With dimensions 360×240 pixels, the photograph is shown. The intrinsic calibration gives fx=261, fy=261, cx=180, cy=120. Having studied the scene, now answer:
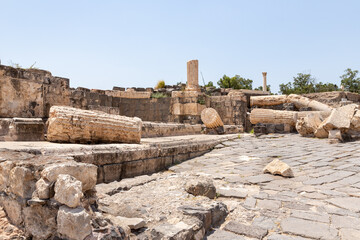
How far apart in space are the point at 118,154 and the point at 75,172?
2.06 meters

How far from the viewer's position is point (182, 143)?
600 centimetres

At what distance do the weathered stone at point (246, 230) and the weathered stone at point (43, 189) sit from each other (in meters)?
1.68

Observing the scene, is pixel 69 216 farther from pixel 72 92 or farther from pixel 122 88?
pixel 122 88

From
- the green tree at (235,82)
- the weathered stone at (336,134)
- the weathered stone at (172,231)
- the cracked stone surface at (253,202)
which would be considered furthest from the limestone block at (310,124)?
the green tree at (235,82)

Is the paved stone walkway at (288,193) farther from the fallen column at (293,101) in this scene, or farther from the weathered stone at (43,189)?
the fallen column at (293,101)

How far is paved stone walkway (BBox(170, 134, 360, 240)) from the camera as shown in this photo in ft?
8.24

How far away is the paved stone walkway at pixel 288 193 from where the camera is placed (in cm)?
251

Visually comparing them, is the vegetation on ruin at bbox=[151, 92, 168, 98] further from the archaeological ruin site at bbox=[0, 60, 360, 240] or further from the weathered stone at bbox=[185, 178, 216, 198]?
the weathered stone at bbox=[185, 178, 216, 198]

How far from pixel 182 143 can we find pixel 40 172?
414 centimetres

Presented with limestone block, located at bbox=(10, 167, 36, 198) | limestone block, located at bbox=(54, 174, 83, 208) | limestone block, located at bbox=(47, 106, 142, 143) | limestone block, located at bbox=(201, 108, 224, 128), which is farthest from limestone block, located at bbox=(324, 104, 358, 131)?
limestone block, located at bbox=(10, 167, 36, 198)

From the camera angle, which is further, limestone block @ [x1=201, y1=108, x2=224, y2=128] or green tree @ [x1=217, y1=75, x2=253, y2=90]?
green tree @ [x1=217, y1=75, x2=253, y2=90]

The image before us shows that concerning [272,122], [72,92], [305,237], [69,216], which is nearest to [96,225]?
[69,216]

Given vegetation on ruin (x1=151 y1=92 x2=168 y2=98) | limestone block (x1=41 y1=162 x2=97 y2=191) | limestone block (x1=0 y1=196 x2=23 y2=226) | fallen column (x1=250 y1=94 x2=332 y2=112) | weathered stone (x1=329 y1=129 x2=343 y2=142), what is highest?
vegetation on ruin (x1=151 y1=92 x2=168 y2=98)

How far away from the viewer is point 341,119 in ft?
26.6
